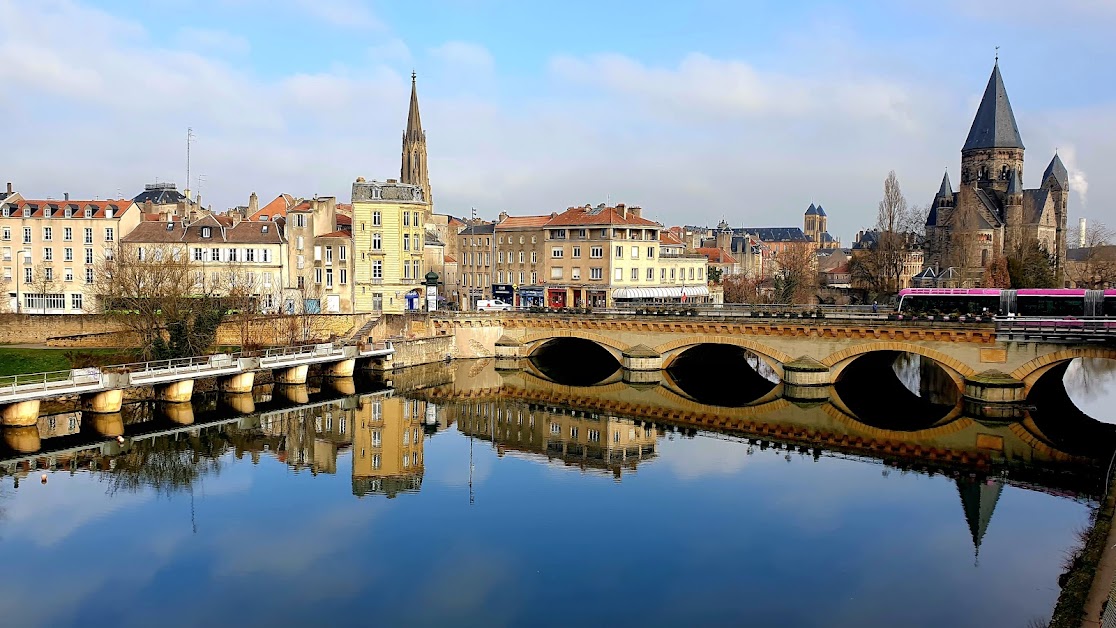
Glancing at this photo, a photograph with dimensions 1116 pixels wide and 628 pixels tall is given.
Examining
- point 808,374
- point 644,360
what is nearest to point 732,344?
point 644,360

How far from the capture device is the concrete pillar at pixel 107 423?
38.5 m

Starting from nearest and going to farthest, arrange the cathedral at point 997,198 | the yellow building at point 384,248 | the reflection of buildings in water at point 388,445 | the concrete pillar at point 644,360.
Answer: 1. the reflection of buildings in water at point 388,445
2. the concrete pillar at point 644,360
3. the yellow building at point 384,248
4. the cathedral at point 997,198

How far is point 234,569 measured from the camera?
2358 cm

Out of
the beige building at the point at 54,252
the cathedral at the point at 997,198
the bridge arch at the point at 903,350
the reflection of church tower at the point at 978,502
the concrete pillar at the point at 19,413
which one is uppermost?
the cathedral at the point at 997,198

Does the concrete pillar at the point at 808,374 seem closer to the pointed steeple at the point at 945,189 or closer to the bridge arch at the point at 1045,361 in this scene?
the bridge arch at the point at 1045,361

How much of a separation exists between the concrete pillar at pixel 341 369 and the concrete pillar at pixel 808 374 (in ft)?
90.2

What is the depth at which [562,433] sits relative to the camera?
42.4m

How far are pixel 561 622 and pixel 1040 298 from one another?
43.0 meters

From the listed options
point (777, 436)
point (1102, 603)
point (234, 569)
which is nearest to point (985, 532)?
point (1102, 603)

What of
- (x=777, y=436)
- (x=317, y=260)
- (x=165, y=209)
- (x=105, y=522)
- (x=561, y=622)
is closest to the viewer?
(x=561, y=622)

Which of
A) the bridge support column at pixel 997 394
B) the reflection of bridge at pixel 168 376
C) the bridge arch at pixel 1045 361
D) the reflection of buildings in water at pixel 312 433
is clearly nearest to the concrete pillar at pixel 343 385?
the reflection of bridge at pixel 168 376

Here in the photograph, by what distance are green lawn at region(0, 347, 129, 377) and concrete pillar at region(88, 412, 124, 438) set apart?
1036cm

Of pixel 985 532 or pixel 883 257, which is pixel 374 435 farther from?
pixel 883 257

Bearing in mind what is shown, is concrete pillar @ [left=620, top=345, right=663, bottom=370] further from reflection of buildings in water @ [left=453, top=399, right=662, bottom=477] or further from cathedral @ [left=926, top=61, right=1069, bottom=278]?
cathedral @ [left=926, top=61, right=1069, bottom=278]
